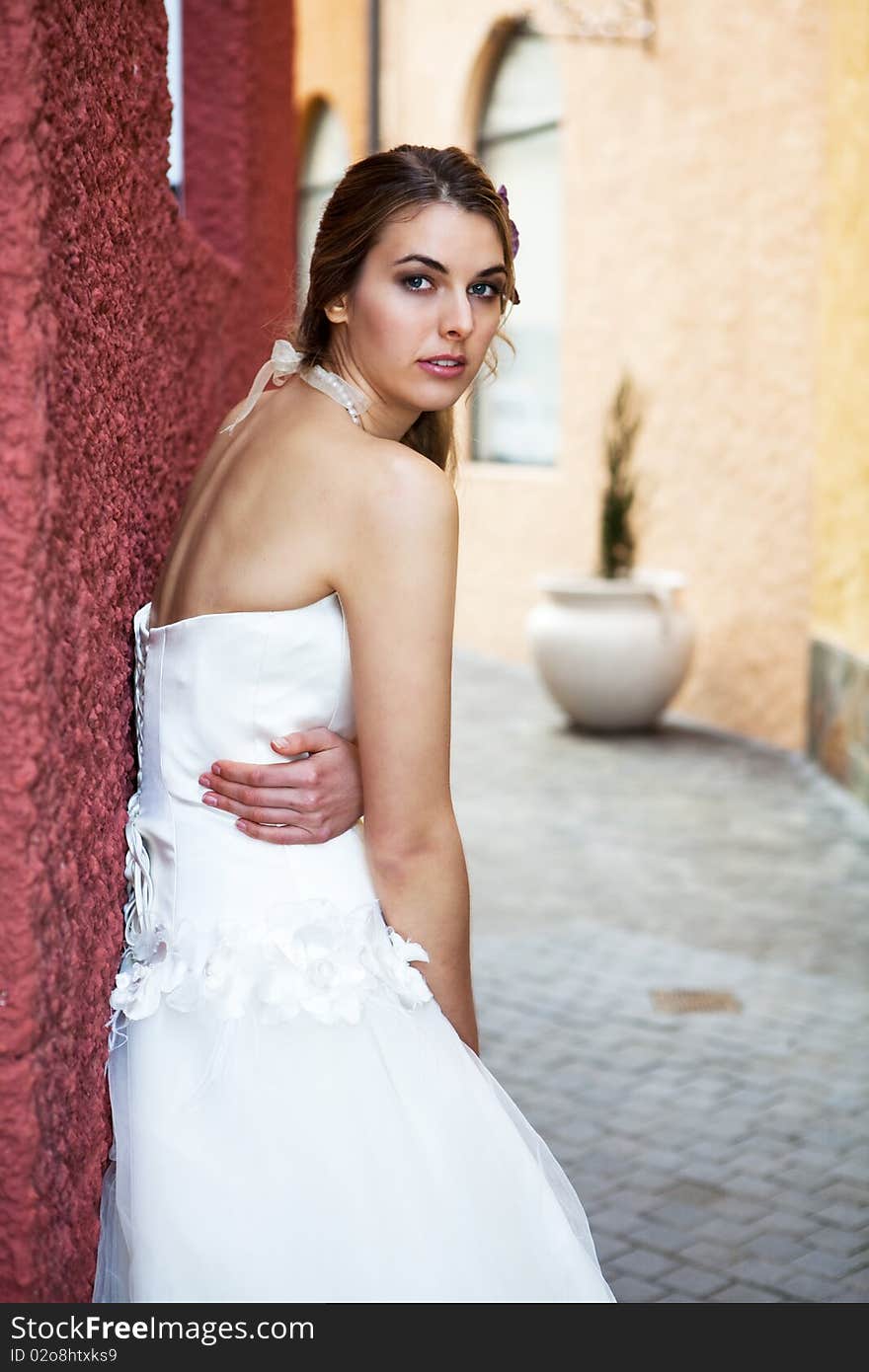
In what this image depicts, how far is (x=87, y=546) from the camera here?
5.41 feet

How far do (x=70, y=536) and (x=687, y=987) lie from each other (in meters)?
3.58

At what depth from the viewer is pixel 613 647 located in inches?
329

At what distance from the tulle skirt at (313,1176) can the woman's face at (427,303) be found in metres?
0.83

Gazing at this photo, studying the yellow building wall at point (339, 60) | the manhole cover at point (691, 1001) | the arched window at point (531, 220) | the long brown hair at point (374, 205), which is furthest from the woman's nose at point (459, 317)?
the yellow building wall at point (339, 60)

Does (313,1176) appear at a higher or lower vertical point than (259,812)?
lower

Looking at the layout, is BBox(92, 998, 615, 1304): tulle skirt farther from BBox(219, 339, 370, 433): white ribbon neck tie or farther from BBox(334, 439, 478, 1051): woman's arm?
BBox(219, 339, 370, 433): white ribbon neck tie

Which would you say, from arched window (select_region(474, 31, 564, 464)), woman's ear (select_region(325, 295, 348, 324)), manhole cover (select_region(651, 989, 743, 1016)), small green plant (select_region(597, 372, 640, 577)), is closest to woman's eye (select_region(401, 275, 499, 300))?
woman's ear (select_region(325, 295, 348, 324))

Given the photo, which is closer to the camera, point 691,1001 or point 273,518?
point 273,518

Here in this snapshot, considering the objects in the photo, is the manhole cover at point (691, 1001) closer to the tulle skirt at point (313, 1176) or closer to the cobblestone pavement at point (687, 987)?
the cobblestone pavement at point (687, 987)

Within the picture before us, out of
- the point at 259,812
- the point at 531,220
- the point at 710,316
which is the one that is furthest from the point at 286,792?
the point at 531,220

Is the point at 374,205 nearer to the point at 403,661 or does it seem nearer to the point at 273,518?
the point at 273,518

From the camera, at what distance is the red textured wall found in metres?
1.38

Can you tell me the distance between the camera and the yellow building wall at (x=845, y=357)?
714cm
